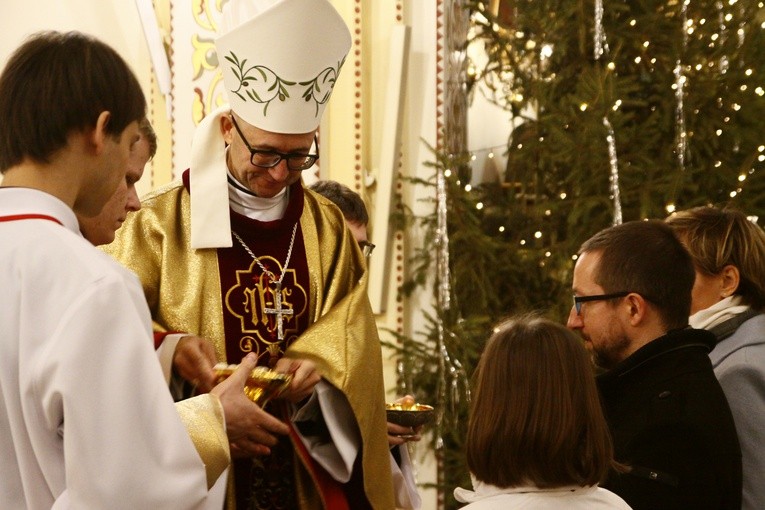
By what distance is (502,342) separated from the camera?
8.13 ft

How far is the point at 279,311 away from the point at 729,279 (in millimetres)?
1403

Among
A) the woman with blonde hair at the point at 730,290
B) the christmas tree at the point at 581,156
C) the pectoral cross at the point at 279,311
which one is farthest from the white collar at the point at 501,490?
the christmas tree at the point at 581,156

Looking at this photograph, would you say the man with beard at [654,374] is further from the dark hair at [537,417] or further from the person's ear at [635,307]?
the dark hair at [537,417]

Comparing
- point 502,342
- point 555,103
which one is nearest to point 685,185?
point 555,103

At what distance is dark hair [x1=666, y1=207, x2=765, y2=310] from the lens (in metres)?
3.55

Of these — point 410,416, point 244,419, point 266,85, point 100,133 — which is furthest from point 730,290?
point 100,133

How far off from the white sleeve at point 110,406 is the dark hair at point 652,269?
1.58m

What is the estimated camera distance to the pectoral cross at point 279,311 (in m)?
3.18

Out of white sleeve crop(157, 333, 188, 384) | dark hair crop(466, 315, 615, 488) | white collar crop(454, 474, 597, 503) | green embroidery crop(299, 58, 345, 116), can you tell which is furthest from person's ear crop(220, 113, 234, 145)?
white collar crop(454, 474, 597, 503)

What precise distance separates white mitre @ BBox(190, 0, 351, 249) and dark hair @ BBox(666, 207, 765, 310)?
1.17 metres

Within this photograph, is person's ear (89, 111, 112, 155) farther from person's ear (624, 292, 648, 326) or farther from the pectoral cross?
person's ear (624, 292, 648, 326)

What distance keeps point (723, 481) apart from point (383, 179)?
12.6ft

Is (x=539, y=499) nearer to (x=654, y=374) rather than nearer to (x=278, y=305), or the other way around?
(x=654, y=374)

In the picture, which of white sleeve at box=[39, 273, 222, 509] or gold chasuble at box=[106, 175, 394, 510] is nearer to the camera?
white sleeve at box=[39, 273, 222, 509]
